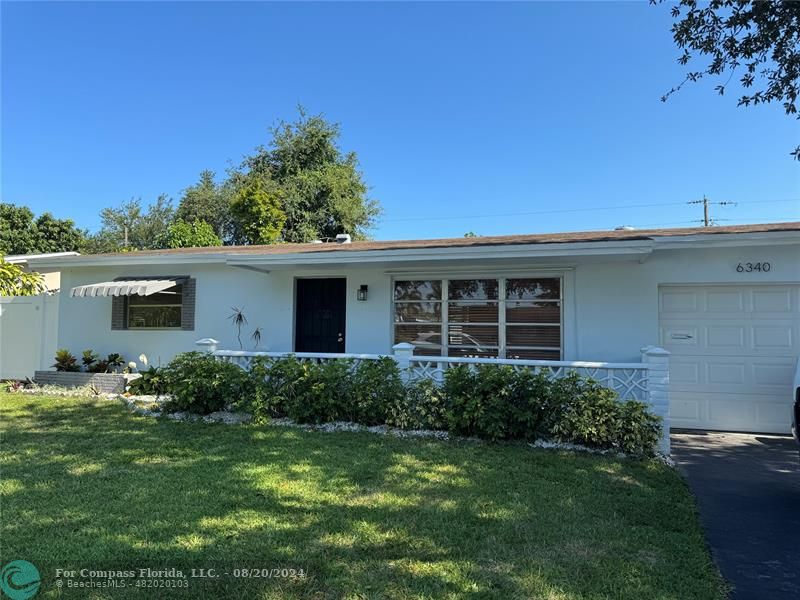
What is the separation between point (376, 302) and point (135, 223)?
33.2 m

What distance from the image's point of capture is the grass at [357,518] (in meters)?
2.87

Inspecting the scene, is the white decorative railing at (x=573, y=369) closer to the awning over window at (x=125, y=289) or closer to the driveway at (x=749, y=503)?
the driveway at (x=749, y=503)

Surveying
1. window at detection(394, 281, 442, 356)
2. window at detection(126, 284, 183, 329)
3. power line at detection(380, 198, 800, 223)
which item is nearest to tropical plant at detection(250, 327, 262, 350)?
window at detection(126, 284, 183, 329)

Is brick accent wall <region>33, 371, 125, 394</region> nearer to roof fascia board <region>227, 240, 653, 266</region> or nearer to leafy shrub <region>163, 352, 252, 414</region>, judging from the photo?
leafy shrub <region>163, 352, 252, 414</region>

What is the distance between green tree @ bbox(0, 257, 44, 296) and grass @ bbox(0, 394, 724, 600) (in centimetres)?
478

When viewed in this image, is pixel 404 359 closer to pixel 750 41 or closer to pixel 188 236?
pixel 750 41

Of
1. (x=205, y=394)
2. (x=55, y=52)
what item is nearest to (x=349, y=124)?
(x=55, y=52)

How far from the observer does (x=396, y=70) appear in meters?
14.9

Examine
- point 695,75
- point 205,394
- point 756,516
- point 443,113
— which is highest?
point 443,113

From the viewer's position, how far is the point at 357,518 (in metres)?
3.72

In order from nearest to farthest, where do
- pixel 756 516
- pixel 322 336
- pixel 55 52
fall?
1. pixel 756 516
2. pixel 322 336
3. pixel 55 52

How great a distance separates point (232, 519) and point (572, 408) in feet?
13.6

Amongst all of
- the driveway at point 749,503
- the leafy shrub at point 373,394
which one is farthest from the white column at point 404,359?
the driveway at point 749,503

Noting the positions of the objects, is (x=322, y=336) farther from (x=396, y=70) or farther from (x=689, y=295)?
(x=396, y=70)
